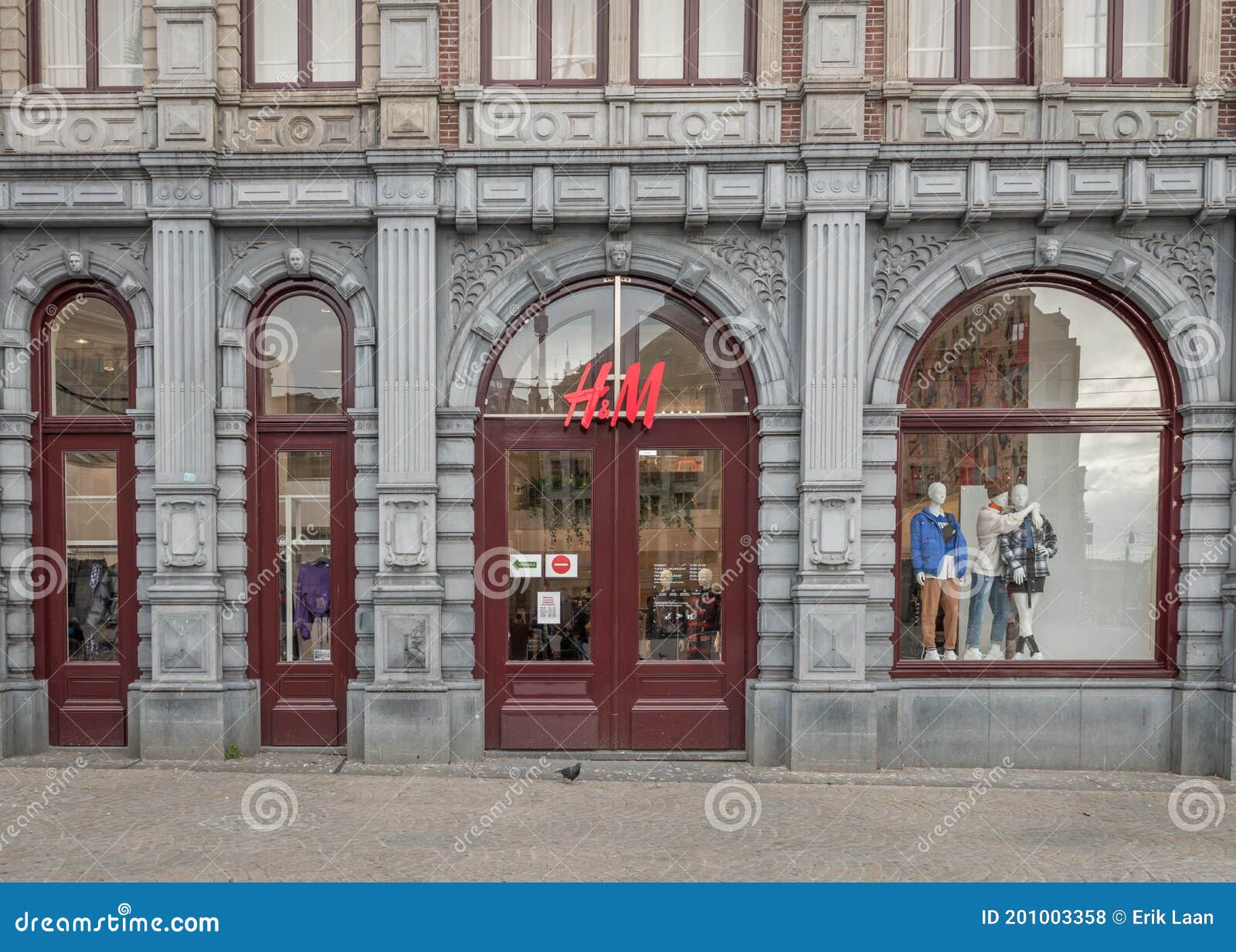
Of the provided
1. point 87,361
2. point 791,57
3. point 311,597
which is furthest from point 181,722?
point 791,57

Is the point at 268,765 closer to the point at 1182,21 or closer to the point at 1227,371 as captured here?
the point at 1227,371

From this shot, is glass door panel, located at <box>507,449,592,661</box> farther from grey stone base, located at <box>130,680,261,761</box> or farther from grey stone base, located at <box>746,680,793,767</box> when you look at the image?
grey stone base, located at <box>130,680,261,761</box>

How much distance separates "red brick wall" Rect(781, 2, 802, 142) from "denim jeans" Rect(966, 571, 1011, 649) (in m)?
5.16

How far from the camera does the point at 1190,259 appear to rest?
9359 millimetres

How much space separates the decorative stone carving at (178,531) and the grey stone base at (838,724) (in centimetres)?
652

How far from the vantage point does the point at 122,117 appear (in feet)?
31.5

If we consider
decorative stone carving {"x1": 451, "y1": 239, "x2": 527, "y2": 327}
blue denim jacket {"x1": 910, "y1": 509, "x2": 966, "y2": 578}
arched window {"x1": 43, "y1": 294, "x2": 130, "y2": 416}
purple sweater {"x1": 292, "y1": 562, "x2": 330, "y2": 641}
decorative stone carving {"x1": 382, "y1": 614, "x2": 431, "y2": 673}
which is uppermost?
decorative stone carving {"x1": 451, "y1": 239, "x2": 527, "y2": 327}

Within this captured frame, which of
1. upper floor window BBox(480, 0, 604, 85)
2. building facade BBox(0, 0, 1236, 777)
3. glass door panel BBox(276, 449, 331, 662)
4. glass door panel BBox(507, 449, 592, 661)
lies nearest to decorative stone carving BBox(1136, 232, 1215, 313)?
building facade BBox(0, 0, 1236, 777)

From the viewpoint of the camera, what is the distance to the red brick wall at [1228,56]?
364 inches

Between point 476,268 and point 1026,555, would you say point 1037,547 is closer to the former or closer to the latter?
point 1026,555

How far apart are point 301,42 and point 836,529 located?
781 centimetres

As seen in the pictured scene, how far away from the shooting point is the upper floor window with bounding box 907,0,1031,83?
9.59 meters

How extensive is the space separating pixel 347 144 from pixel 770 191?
4532mm

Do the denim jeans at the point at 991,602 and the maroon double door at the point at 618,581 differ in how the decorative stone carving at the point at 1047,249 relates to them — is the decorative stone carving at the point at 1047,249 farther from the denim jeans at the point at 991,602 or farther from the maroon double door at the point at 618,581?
the maroon double door at the point at 618,581
